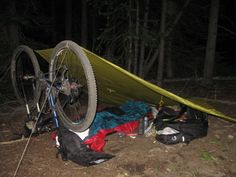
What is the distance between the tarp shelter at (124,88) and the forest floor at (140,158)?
498 mm

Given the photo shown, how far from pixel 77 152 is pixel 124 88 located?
125cm

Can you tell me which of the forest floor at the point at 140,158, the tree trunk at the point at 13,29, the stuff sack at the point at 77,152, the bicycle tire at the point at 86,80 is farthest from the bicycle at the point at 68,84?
the tree trunk at the point at 13,29

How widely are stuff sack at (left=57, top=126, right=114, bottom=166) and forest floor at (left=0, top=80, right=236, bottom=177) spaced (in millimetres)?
77

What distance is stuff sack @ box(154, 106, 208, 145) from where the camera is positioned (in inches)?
141

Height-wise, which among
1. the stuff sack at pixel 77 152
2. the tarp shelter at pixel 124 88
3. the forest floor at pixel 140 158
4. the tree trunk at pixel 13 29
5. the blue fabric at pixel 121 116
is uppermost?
the tree trunk at pixel 13 29

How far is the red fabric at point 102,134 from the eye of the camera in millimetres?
3439

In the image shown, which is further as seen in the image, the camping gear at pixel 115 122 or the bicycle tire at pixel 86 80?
the camping gear at pixel 115 122

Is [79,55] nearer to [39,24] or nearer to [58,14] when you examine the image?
[39,24]

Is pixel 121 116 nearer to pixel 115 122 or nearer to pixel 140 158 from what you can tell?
pixel 115 122

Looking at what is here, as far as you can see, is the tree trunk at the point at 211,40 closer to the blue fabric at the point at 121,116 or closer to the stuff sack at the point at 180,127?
the blue fabric at the point at 121,116

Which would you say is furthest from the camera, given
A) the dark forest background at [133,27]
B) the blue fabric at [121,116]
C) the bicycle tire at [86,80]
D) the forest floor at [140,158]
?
the dark forest background at [133,27]

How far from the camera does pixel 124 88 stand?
3957 mm

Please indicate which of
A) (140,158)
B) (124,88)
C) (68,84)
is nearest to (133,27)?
(124,88)

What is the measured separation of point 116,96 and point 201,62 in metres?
7.04
